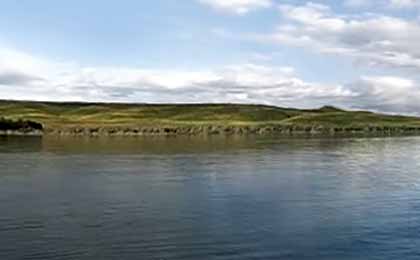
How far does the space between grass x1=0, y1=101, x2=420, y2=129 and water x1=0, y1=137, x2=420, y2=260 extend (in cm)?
11414

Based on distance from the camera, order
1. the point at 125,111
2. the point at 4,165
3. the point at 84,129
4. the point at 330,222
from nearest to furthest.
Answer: the point at 330,222
the point at 4,165
the point at 84,129
the point at 125,111

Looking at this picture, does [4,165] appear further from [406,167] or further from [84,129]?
[84,129]

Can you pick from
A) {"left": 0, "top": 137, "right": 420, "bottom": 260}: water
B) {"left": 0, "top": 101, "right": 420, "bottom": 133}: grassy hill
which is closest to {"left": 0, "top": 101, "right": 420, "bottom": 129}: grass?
{"left": 0, "top": 101, "right": 420, "bottom": 133}: grassy hill

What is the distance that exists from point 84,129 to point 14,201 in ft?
272

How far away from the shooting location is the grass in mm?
154000

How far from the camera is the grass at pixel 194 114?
15400cm

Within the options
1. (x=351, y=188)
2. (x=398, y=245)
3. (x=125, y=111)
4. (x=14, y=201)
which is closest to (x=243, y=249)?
(x=398, y=245)

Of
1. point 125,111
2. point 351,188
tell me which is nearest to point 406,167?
point 351,188

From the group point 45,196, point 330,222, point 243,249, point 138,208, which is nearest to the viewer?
point 243,249

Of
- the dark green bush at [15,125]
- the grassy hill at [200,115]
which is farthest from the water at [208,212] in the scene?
the grassy hill at [200,115]

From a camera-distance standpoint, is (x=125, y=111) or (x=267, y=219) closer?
(x=267, y=219)

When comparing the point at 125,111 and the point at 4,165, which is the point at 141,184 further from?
the point at 125,111

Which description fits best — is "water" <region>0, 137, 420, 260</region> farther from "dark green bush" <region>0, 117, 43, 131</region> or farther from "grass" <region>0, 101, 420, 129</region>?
"grass" <region>0, 101, 420, 129</region>

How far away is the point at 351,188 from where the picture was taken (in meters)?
29.5
